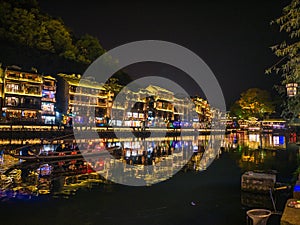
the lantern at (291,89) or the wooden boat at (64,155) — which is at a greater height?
the lantern at (291,89)

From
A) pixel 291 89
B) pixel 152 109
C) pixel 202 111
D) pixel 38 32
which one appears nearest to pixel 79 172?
pixel 291 89

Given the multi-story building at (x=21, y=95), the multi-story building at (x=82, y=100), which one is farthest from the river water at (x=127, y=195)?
the multi-story building at (x=82, y=100)

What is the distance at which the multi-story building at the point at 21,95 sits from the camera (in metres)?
47.2

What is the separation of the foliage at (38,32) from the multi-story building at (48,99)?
26.3 ft

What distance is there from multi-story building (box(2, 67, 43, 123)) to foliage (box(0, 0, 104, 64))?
8616mm

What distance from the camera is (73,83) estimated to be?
193ft

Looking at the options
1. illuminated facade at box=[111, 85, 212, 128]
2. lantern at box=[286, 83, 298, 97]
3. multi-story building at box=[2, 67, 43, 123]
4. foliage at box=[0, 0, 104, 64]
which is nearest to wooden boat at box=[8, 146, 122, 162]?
lantern at box=[286, 83, 298, 97]

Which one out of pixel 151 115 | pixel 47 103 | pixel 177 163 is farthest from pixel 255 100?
pixel 177 163

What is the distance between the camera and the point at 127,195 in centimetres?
1341

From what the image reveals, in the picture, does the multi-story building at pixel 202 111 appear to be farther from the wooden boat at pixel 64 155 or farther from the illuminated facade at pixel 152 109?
the wooden boat at pixel 64 155

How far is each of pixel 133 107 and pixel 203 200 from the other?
6376cm

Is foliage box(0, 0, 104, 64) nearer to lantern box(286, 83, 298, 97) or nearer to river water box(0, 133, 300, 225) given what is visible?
river water box(0, 133, 300, 225)

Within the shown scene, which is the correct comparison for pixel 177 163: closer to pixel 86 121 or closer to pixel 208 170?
pixel 208 170

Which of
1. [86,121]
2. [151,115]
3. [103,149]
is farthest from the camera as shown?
[151,115]
